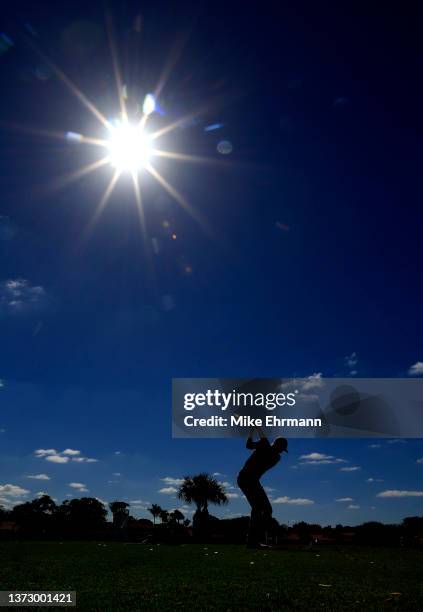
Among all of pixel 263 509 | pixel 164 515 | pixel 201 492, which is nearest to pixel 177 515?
pixel 164 515

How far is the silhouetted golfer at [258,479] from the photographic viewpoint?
11438mm

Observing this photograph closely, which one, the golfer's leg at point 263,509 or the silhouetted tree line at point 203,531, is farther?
the silhouetted tree line at point 203,531

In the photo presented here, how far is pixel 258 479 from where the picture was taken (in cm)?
1166

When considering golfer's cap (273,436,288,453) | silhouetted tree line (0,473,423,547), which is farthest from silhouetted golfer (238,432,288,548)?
silhouetted tree line (0,473,423,547)

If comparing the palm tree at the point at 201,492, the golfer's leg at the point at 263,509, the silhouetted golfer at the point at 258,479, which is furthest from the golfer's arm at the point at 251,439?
the palm tree at the point at 201,492

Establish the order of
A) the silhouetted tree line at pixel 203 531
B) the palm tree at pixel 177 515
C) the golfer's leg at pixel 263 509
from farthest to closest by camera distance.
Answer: the palm tree at pixel 177 515, the silhouetted tree line at pixel 203 531, the golfer's leg at pixel 263 509

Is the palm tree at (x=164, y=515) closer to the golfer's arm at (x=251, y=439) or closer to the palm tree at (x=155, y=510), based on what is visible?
the palm tree at (x=155, y=510)

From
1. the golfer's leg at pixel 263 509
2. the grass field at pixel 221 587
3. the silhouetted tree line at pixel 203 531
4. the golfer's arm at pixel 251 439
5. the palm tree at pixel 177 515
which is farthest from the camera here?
the palm tree at pixel 177 515

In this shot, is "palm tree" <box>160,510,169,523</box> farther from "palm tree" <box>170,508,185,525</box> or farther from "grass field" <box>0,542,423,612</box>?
"grass field" <box>0,542,423,612</box>

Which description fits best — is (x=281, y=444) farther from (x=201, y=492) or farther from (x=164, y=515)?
(x=164, y=515)

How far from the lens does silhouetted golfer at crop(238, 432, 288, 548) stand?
37.5 ft

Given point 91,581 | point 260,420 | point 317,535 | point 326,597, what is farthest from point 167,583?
point 317,535

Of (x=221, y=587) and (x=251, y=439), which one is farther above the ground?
(x=251, y=439)

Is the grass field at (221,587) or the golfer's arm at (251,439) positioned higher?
the golfer's arm at (251,439)
